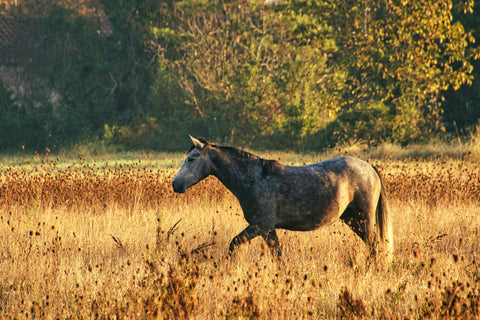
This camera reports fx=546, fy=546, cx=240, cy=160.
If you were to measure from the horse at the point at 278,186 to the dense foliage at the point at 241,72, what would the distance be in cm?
1507

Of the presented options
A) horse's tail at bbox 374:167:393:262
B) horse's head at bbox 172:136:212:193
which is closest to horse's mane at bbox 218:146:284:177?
horse's head at bbox 172:136:212:193

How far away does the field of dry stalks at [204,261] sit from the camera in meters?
4.60

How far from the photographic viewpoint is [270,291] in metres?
4.98

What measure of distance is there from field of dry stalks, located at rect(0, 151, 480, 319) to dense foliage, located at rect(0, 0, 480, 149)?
35.7 feet

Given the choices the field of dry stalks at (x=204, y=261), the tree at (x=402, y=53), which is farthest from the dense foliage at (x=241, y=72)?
the field of dry stalks at (x=204, y=261)

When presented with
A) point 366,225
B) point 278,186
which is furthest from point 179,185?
point 366,225

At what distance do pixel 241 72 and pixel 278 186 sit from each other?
20169mm

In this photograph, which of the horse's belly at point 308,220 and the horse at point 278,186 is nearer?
the horse at point 278,186

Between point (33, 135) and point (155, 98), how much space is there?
6.98 meters

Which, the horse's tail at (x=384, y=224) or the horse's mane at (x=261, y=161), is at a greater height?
the horse's mane at (x=261, y=161)

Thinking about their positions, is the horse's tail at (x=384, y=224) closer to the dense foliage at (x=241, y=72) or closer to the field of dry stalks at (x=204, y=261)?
the field of dry stalks at (x=204, y=261)

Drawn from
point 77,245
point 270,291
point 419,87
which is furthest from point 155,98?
point 270,291

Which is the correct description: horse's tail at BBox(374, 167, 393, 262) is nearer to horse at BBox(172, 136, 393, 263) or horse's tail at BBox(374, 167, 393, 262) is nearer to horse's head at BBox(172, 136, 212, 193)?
horse at BBox(172, 136, 393, 263)

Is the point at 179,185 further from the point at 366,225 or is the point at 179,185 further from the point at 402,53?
the point at 402,53
